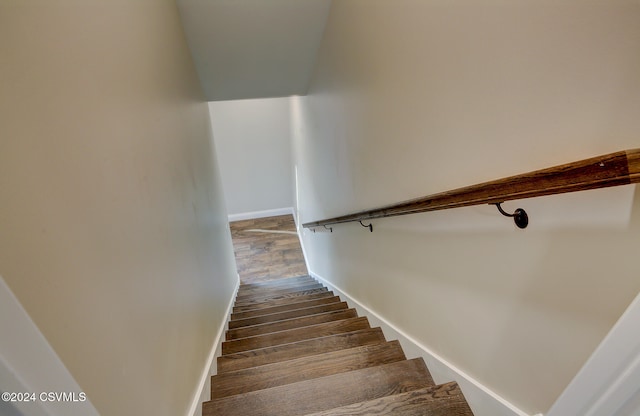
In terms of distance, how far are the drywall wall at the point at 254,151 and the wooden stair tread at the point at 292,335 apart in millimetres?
4276

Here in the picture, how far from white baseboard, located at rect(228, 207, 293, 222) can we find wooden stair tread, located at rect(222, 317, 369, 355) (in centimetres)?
500

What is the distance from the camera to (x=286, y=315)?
2.62m

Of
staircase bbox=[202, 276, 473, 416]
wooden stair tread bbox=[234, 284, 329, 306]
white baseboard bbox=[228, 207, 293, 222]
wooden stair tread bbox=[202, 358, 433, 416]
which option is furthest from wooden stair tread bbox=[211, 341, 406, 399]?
white baseboard bbox=[228, 207, 293, 222]

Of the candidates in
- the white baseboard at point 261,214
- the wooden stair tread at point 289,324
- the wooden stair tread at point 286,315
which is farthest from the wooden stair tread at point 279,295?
the white baseboard at point 261,214

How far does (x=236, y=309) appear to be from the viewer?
3.13 meters

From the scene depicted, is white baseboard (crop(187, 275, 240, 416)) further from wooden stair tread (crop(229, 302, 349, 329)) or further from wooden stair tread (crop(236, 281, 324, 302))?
wooden stair tread (crop(236, 281, 324, 302))

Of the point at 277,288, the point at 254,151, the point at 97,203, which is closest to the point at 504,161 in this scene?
the point at 97,203

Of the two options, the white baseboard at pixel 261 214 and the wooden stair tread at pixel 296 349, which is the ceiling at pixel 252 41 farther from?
the white baseboard at pixel 261 214

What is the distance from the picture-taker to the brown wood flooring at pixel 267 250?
5.29 meters

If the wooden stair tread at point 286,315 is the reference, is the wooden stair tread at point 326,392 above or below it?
above

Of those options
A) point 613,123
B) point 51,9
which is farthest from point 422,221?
point 51,9

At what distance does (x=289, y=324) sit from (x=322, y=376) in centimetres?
89

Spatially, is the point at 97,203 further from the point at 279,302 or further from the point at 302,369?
the point at 279,302

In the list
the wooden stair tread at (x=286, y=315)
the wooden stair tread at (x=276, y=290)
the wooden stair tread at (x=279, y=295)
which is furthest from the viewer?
the wooden stair tread at (x=276, y=290)
